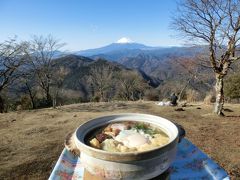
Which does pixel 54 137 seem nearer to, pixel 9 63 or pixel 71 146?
pixel 71 146

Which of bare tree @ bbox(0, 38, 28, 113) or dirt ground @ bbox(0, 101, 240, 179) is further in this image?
bare tree @ bbox(0, 38, 28, 113)

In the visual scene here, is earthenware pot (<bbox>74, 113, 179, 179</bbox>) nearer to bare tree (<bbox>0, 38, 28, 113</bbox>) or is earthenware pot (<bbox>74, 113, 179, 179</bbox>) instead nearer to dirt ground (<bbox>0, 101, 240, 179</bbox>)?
dirt ground (<bbox>0, 101, 240, 179</bbox>)

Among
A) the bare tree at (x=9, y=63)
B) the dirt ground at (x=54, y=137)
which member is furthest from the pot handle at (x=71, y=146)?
the bare tree at (x=9, y=63)

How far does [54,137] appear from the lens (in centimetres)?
702

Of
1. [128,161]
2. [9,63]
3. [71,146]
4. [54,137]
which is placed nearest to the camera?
[128,161]

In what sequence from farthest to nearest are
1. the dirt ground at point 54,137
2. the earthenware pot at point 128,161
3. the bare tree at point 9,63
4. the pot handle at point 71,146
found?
the bare tree at point 9,63 → the dirt ground at point 54,137 → the pot handle at point 71,146 → the earthenware pot at point 128,161

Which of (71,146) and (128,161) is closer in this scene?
(128,161)

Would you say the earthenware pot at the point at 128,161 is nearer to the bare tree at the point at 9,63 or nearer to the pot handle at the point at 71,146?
the pot handle at the point at 71,146

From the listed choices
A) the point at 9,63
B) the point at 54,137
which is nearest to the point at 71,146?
the point at 54,137

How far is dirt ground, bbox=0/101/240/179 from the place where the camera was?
501cm

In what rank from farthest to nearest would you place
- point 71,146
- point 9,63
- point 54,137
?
point 9,63
point 54,137
point 71,146

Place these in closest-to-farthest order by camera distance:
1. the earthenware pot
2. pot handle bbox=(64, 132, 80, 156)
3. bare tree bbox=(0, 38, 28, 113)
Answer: the earthenware pot
pot handle bbox=(64, 132, 80, 156)
bare tree bbox=(0, 38, 28, 113)

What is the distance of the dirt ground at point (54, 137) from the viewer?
5.01 m

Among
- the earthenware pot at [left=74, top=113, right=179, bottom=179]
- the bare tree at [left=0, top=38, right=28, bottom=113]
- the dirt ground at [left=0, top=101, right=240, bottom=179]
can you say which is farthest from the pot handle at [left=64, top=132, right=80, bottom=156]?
the bare tree at [left=0, top=38, right=28, bottom=113]
